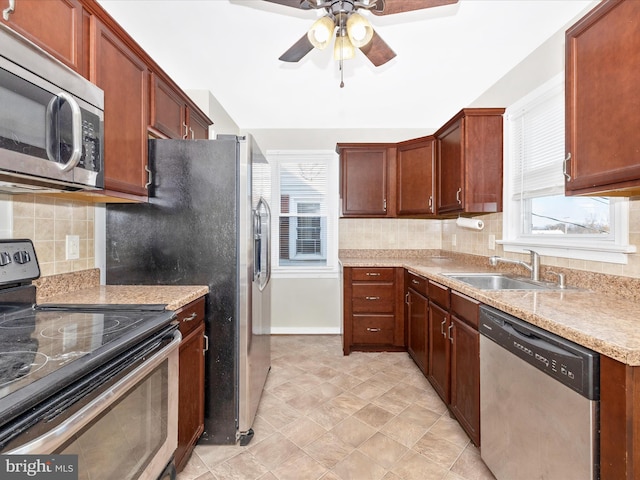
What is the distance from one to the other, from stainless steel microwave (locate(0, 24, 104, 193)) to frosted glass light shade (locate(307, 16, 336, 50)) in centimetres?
103

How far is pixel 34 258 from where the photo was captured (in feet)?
4.50

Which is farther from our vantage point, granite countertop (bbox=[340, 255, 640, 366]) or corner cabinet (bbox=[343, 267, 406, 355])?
corner cabinet (bbox=[343, 267, 406, 355])

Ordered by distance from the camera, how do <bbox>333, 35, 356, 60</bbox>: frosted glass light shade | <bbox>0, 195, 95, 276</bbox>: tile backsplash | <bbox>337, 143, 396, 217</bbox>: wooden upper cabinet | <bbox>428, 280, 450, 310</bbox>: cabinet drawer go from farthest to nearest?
<bbox>337, 143, 396, 217</bbox>: wooden upper cabinet
<bbox>428, 280, 450, 310</bbox>: cabinet drawer
<bbox>333, 35, 356, 60</bbox>: frosted glass light shade
<bbox>0, 195, 95, 276</bbox>: tile backsplash

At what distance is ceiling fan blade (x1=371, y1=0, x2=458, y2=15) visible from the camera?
1.45 m

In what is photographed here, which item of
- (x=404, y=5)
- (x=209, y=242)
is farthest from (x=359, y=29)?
(x=209, y=242)

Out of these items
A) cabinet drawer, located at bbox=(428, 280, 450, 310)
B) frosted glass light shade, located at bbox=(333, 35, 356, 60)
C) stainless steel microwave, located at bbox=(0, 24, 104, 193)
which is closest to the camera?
stainless steel microwave, located at bbox=(0, 24, 104, 193)

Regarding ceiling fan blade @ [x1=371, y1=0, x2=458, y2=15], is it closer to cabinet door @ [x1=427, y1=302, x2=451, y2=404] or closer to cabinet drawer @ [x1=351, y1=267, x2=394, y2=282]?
cabinet door @ [x1=427, y1=302, x2=451, y2=404]

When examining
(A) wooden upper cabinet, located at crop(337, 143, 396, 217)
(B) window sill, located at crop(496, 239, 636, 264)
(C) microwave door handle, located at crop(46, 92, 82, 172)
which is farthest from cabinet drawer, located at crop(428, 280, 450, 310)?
(C) microwave door handle, located at crop(46, 92, 82, 172)

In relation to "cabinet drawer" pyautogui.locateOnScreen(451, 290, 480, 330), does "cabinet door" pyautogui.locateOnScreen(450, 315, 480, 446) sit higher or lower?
lower

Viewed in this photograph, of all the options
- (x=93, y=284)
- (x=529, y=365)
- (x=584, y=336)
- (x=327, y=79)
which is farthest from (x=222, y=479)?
(x=327, y=79)

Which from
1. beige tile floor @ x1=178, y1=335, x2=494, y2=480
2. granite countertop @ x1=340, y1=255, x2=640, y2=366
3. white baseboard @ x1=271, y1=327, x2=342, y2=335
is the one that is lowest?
beige tile floor @ x1=178, y1=335, x2=494, y2=480

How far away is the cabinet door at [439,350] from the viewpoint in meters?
2.02

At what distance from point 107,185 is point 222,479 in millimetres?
1514

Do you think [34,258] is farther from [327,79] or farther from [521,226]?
[521,226]
